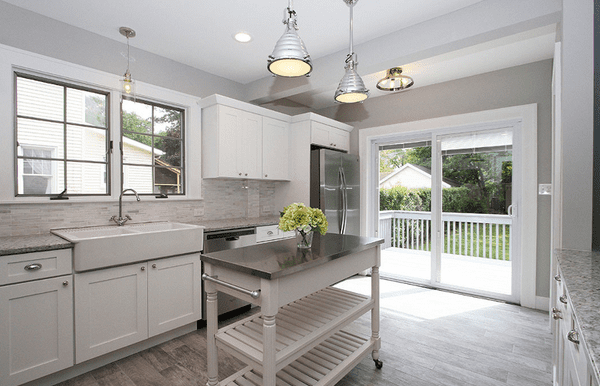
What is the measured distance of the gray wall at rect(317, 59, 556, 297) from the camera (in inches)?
126

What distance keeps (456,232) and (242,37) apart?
346 centimetres

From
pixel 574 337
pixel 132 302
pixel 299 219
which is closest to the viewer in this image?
pixel 574 337

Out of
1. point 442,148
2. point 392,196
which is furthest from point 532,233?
point 392,196

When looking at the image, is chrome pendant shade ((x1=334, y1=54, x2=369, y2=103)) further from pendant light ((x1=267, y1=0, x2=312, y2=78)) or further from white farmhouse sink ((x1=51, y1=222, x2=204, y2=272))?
white farmhouse sink ((x1=51, y1=222, x2=204, y2=272))

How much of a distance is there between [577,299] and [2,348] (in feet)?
9.32

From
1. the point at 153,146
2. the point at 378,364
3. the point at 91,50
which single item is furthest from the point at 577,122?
the point at 91,50

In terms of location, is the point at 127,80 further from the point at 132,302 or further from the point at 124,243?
the point at 132,302

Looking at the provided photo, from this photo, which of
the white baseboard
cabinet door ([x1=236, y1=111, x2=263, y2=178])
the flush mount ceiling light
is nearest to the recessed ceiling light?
cabinet door ([x1=236, y1=111, x2=263, y2=178])

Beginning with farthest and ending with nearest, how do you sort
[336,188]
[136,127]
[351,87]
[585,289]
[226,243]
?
[336,188], [136,127], [226,243], [351,87], [585,289]

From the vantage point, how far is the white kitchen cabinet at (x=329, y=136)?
4.02m

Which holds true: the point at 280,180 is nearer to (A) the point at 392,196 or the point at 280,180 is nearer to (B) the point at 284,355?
(A) the point at 392,196

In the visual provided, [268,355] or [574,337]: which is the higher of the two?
[574,337]

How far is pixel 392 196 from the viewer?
177 inches

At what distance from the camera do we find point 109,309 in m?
2.19
